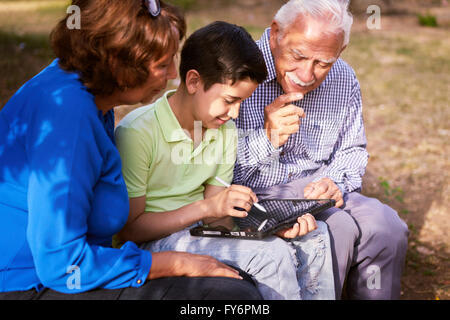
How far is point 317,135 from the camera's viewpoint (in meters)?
3.31

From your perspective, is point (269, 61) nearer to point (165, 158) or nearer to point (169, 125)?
point (169, 125)

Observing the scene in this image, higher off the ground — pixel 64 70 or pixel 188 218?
pixel 64 70

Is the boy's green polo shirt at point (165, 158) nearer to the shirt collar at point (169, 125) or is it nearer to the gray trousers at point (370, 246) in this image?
the shirt collar at point (169, 125)

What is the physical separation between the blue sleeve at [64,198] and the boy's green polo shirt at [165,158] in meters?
0.49

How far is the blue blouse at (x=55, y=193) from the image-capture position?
179cm

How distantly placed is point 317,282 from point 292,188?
2.46ft

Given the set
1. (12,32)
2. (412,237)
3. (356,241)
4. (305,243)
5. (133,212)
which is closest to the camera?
(133,212)

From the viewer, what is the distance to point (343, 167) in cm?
329

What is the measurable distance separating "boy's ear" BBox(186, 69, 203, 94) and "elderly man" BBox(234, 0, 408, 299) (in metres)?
0.50

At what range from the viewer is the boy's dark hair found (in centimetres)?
251

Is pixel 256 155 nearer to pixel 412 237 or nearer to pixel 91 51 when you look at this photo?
pixel 91 51

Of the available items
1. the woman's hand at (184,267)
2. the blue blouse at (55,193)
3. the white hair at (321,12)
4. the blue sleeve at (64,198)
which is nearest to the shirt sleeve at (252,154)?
the white hair at (321,12)

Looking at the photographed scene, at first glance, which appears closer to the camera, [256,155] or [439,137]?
[256,155]
